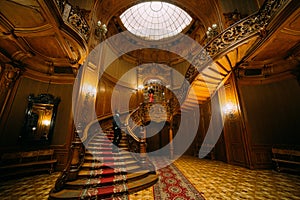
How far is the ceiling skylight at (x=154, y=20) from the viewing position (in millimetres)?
10711

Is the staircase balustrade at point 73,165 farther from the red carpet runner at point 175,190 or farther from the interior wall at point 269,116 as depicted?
the interior wall at point 269,116

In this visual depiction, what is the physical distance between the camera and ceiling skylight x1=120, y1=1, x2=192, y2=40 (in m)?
10.7

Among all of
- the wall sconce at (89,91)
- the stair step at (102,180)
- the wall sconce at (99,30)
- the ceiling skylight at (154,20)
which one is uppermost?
the ceiling skylight at (154,20)

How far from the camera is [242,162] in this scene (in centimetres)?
486

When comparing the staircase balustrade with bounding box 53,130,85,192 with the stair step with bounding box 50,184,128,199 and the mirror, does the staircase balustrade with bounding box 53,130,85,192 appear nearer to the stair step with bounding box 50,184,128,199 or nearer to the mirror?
the stair step with bounding box 50,184,128,199

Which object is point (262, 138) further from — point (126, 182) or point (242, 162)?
point (126, 182)

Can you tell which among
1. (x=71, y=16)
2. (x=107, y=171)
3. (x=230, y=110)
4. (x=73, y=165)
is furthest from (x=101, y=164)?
(x=230, y=110)

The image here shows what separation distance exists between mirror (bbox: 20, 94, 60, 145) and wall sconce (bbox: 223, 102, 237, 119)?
7.35 m

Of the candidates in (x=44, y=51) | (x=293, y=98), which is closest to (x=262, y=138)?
(x=293, y=98)

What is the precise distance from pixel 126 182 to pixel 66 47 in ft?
14.6

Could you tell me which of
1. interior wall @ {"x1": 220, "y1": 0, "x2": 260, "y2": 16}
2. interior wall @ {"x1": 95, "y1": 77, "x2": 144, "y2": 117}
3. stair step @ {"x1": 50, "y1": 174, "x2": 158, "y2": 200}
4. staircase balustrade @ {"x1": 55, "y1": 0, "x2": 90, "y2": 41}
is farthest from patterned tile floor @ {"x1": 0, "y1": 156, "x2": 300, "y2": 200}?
interior wall @ {"x1": 220, "y1": 0, "x2": 260, "y2": 16}

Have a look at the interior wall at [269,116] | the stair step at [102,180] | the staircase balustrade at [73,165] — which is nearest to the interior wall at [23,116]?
the staircase balustrade at [73,165]

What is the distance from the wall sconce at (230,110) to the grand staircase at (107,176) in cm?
427

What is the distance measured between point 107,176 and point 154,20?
42.7 feet
